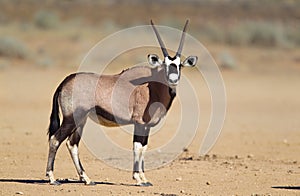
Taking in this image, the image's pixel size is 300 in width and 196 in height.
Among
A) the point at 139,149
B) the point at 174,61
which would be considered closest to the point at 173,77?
the point at 174,61

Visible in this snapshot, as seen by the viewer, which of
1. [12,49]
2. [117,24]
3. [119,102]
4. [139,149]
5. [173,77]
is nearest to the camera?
[173,77]

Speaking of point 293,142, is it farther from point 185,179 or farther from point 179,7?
point 179,7

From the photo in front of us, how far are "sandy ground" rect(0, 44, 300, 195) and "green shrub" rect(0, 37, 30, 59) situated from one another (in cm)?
544

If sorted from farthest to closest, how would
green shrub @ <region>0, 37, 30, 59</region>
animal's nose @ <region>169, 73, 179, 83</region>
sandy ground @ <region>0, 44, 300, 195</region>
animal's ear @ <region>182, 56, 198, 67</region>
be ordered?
1. green shrub @ <region>0, 37, 30, 59</region>
2. animal's ear @ <region>182, 56, 198, 67</region>
3. sandy ground @ <region>0, 44, 300, 195</region>
4. animal's nose @ <region>169, 73, 179, 83</region>

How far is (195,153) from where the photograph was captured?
16.1 meters

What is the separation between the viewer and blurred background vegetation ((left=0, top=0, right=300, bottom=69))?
131 feet

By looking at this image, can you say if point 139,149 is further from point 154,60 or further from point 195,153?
point 195,153

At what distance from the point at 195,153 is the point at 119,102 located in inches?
173

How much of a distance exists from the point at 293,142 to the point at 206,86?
11.8 meters

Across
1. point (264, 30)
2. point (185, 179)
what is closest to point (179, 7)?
point (264, 30)

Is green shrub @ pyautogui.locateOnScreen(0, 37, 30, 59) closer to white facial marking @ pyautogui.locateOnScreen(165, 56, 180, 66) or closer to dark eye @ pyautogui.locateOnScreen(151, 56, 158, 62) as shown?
dark eye @ pyautogui.locateOnScreen(151, 56, 158, 62)

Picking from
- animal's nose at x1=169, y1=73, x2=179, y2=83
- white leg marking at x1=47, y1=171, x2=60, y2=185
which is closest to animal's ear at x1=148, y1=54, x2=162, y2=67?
animal's nose at x1=169, y1=73, x2=179, y2=83

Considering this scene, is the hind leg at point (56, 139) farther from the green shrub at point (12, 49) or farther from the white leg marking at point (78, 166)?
the green shrub at point (12, 49)

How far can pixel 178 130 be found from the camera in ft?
65.2
